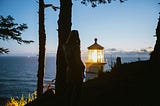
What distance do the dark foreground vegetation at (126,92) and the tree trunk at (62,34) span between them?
22.7 inches

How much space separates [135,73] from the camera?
28.3 feet

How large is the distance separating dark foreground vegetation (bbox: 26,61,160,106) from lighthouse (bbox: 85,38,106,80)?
156 inches

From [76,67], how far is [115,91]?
2.23 m

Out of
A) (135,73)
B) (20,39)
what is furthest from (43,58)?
(135,73)

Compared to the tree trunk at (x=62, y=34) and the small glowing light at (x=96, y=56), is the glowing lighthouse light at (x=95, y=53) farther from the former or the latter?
the tree trunk at (x=62, y=34)

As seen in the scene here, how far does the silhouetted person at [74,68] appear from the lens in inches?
215

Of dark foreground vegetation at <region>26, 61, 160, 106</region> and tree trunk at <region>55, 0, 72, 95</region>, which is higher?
tree trunk at <region>55, 0, 72, 95</region>

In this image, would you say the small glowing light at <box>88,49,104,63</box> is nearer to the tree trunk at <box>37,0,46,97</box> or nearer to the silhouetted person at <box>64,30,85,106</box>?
the tree trunk at <box>37,0,46,97</box>

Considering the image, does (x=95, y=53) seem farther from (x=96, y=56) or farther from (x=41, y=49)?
(x=41, y=49)

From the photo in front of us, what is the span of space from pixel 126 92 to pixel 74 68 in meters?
2.24

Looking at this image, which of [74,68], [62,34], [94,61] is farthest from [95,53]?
[74,68]

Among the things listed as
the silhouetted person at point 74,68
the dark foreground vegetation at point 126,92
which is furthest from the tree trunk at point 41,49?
the silhouetted person at point 74,68

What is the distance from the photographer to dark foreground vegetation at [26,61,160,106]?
617 centimetres

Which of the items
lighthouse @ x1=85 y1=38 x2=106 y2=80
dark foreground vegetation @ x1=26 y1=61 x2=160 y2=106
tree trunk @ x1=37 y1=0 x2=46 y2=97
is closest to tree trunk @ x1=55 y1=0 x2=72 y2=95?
dark foreground vegetation @ x1=26 y1=61 x2=160 y2=106
